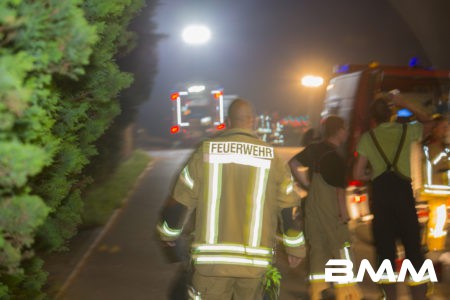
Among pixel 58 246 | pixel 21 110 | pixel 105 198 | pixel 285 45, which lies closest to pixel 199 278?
pixel 21 110

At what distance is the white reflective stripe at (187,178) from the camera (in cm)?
434

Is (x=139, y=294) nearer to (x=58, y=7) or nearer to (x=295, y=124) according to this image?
(x=58, y=7)

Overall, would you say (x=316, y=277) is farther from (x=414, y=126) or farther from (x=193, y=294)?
(x=193, y=294)

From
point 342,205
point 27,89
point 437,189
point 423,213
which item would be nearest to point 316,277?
point 342,205

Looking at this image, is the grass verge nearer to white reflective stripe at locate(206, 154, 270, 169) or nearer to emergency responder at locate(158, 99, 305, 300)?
emergency responder at locate(158, 99, 305, 300)

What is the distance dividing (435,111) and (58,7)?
6.56 meters

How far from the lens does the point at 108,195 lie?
13.0m

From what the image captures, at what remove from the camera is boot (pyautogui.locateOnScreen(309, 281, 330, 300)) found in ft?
21.2

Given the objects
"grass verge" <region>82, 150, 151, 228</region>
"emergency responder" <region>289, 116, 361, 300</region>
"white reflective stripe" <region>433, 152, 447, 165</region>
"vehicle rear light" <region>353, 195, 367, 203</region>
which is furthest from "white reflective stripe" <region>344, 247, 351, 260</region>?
"grass verge" <region>82, 150, 151, 228</region>

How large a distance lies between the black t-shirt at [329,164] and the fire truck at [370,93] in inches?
32.6

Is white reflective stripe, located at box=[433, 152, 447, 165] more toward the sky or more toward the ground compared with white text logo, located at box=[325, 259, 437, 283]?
more toward the sky

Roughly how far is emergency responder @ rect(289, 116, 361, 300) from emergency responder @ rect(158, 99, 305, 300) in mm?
2005

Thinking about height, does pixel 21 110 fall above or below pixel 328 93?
above

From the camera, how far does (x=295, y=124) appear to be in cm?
2361
